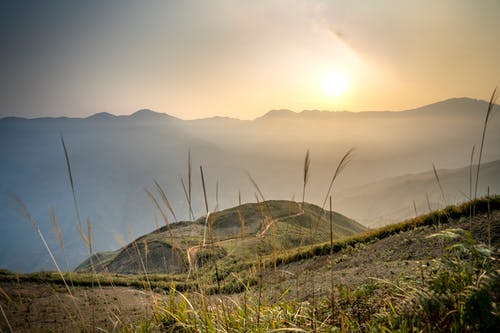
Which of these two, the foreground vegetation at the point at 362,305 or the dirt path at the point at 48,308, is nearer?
the foreground vegetation at the point at 362,305

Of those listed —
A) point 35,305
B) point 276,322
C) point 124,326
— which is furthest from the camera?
point 35,305

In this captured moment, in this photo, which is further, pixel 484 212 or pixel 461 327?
pixel 484 212

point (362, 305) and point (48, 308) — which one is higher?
point (362, 305)

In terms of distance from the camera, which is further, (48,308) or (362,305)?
(48,308)

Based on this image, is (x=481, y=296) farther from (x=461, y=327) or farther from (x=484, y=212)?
(x=484, y=212)

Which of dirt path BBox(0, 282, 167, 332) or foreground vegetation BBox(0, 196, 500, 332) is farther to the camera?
dirt path BBox(0, 282, 167, 332)

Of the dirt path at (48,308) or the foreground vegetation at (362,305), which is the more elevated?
the foreground vegetation at (362,305)

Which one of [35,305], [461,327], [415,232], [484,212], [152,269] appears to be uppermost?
[461,327]

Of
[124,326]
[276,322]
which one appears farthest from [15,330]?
[276,322]

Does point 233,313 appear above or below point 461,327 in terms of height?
below

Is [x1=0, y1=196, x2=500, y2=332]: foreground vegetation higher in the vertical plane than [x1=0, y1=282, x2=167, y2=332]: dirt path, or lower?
higher

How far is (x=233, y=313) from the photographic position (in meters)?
3.06

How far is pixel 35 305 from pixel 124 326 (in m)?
10.5

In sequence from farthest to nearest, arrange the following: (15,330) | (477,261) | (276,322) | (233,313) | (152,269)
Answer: (152,269), (15,330), (233,313), (276,322), (477,261)
